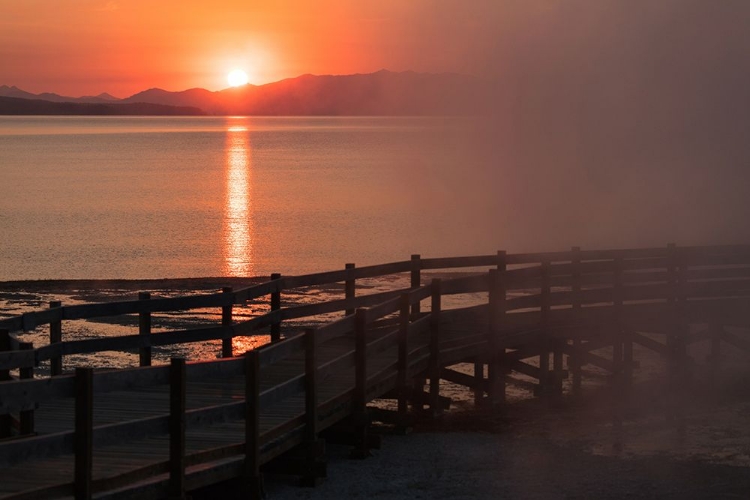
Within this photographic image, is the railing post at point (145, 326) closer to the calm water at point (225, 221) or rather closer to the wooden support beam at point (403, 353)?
the wooden support beam at point (403, 353)

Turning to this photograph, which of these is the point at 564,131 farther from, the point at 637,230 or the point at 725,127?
the point at 637,230

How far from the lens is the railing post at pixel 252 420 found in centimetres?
1000

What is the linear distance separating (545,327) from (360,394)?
18.1ft

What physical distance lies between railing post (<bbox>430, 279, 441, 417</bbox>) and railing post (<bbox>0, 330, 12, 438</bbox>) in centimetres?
596

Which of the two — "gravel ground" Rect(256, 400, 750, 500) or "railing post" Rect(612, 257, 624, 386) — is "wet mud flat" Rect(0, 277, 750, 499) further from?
"railing post" Rect(612, 257, 624, 386)

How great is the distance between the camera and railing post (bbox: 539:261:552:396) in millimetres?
17141

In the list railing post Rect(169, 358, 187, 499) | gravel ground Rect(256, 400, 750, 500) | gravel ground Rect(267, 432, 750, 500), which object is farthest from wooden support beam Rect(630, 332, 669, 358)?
railing post Rect(169, 358, 187, 499)

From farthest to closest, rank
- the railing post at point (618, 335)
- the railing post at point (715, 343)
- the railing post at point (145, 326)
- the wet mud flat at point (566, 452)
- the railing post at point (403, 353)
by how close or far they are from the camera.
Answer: the railing post at point (715, 343) < the railing post at point (618, 335) < the railing post at point (403, 353) < the railing post at point (145, 326) < the wet mud flat at point (566, 452)

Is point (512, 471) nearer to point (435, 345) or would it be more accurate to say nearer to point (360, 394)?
point (360, 394)

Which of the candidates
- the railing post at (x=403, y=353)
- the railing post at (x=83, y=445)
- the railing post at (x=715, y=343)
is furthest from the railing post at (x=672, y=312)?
the railing post at (x=83, y=445)

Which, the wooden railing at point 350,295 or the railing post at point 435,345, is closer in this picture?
the wooden railing at point 350,295

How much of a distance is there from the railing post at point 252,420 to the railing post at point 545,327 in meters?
7.95

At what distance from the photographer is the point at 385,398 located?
16.6m

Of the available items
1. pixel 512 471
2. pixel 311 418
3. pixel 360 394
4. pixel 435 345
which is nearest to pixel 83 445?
pixel 311 418
